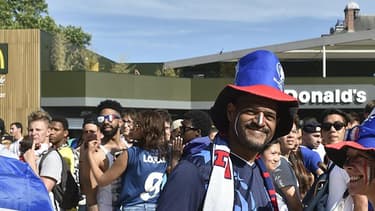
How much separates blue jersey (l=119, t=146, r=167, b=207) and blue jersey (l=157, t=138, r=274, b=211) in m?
2.68

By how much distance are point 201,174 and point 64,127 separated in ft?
17.5

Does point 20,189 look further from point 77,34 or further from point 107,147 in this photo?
point 77,34

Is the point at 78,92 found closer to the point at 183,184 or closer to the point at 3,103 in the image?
the point at 3,103

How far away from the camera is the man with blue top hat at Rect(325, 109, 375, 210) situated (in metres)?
2.74

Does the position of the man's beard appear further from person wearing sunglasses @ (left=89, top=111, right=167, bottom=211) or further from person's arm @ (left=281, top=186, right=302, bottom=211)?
person's arm @ (left=281, top=186, right=302, bottom=211)

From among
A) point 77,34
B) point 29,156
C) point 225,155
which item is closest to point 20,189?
point 225,155

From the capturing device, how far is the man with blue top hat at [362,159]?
2.74m

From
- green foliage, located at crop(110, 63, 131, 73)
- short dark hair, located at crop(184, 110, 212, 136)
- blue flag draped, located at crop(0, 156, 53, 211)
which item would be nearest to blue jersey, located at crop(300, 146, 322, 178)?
short dark hair, located at crop(184, 110, 212, 136)

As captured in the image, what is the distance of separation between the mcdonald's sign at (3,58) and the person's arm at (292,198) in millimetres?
20645

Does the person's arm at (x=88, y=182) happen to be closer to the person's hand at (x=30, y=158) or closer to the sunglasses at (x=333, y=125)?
the person's hand at (x=30, y=158)

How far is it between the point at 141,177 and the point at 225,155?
284 centimetres

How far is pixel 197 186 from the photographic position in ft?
8.31

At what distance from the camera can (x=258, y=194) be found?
282 cm

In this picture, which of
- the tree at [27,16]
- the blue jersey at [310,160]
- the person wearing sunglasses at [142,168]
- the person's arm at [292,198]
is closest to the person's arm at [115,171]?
the person wearing sunglasses at [142,168]
